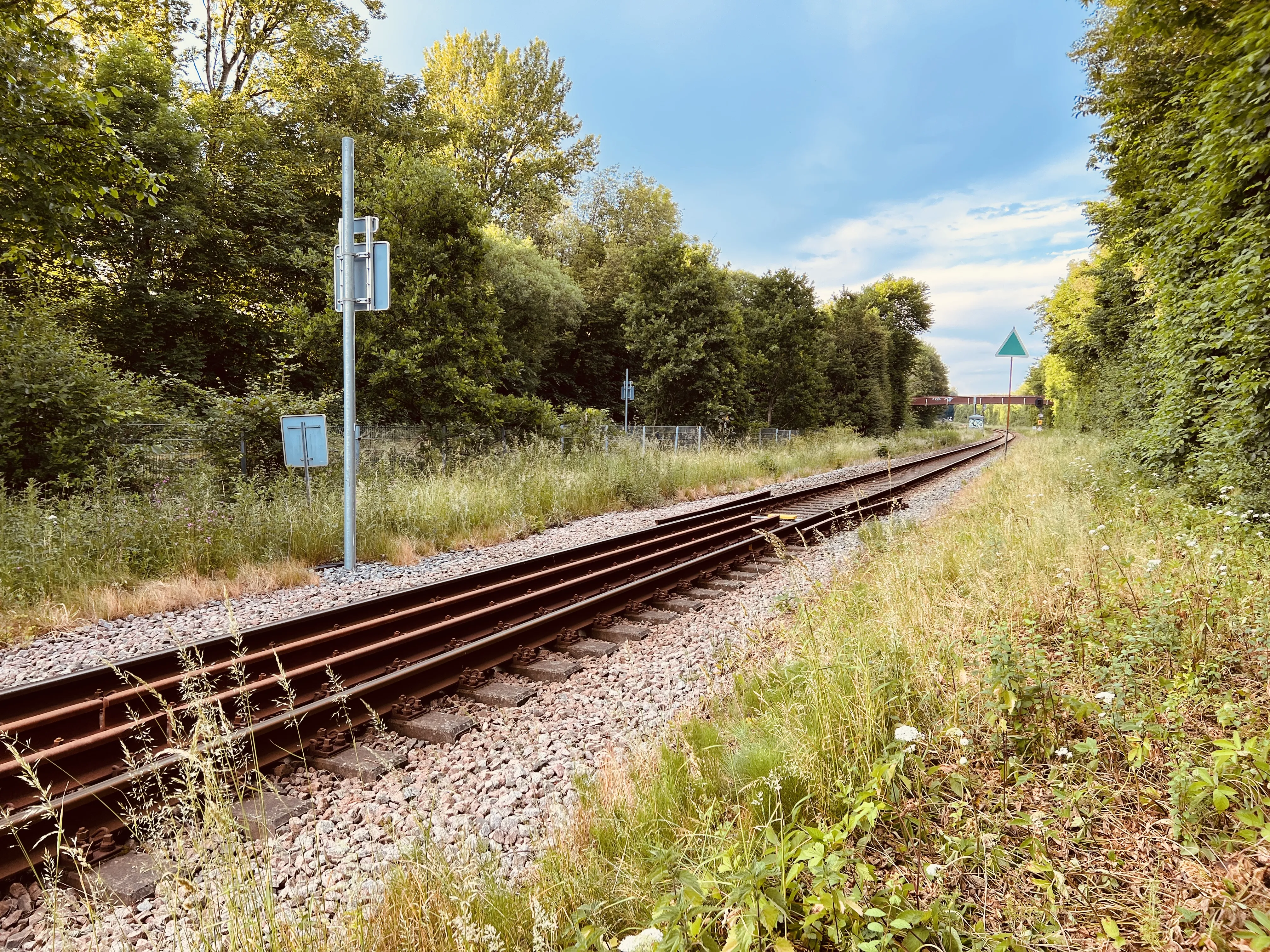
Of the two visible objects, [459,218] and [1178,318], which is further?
[459,218]

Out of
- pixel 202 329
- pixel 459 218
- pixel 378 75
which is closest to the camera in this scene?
pixel 459 218

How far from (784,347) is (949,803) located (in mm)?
31955

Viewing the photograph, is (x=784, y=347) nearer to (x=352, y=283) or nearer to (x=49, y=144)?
(x=352, y=283)

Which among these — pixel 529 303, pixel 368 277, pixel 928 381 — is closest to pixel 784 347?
pixel 529 303

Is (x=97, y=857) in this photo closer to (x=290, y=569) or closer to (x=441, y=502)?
(x=290, y=569)

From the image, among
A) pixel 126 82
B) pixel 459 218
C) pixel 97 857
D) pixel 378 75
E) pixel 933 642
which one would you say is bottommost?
pixel 97 857

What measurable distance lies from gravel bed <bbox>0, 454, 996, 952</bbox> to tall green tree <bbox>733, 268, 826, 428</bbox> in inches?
1069

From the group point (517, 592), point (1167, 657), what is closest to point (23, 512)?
point (517, 592)

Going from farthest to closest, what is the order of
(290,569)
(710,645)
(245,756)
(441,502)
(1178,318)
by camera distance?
(441,502) < (1178,318) < (290,569) < (710,645) < (245,756)

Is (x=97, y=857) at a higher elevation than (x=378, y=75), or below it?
below

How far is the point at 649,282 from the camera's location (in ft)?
84.4

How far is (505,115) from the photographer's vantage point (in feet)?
100

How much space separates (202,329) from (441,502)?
43.9 ft

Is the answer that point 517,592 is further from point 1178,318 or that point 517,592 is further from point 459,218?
point 459,218
